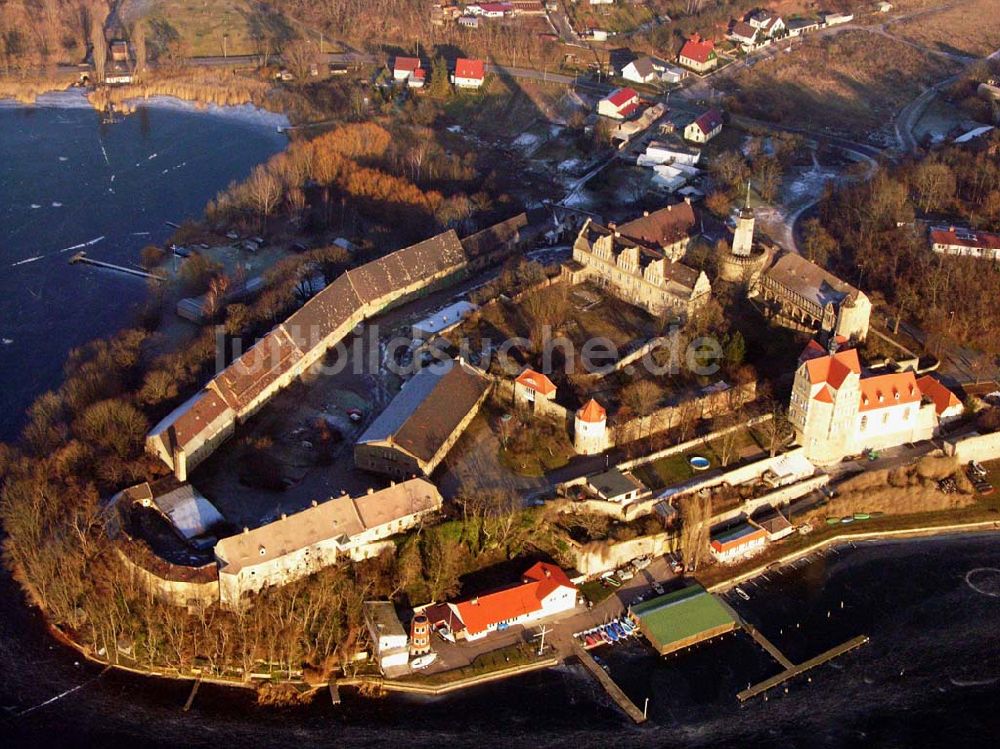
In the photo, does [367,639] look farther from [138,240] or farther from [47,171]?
[47,171]

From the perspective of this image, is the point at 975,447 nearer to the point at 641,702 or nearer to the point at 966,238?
the point at 966,238

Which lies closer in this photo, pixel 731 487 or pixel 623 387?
pixel 731 487

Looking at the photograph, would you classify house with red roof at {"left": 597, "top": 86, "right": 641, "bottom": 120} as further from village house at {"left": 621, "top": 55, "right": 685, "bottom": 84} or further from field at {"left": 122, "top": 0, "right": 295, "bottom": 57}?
field at {"left": 122, "top": 0, "right": 295, "bottom": 57}

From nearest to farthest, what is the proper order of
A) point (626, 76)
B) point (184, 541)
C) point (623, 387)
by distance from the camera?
point (184, 541), point (623, 387), point (626, 76)

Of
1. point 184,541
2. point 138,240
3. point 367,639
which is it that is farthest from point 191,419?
point 138,240

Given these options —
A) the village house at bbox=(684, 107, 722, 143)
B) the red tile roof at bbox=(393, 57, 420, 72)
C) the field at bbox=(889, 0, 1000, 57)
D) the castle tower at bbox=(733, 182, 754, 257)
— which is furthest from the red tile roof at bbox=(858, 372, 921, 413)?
the field at bbox=(889, 0, 1000, 57)

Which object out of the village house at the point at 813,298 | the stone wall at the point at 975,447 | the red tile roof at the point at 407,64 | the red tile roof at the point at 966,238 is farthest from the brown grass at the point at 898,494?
the red tile roof at the point at 407,64

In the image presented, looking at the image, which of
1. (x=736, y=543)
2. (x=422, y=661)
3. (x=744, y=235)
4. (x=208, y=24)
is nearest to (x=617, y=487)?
(x=736, y=543)

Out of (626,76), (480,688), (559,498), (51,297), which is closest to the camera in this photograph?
(480,688)
